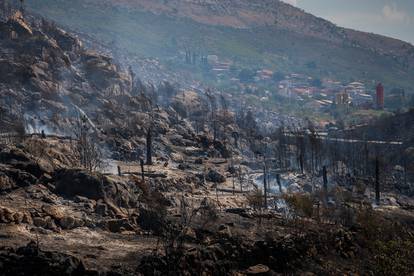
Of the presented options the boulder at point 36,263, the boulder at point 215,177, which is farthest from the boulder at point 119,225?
the boulder at point 215,177

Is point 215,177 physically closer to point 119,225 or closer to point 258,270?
point 119,225

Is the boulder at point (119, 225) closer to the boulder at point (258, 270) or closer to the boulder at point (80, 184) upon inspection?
the boulder at point (80, 184)

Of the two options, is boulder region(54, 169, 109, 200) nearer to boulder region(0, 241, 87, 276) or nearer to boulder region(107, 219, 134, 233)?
boulder region(107, 219, 134, 233)

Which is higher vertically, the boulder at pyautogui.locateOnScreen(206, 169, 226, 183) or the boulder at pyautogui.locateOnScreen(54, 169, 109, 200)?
the boulder at pyautogui.locateOnScreen(54, 169, 109, 200)

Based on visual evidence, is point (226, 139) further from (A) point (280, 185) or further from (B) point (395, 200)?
(B) point (395, 200)

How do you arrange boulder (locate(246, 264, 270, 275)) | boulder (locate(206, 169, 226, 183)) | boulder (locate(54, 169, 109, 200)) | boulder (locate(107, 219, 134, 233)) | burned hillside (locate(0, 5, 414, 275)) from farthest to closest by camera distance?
boulder (locate(206, 169, 226, 183)) < boulder (locate(54, 169, 109, 200)) < boulder (locate(107, 219, 134, 233)) < boulder (locate(246, 264, 270, 275)) < burned hillside (locate(0, 5, 414, 275))

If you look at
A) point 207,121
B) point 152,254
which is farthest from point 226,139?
point 152,254

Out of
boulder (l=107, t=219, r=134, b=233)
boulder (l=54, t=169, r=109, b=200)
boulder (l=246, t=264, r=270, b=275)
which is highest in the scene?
boulder (l=54, t=169, r=109, b=200)

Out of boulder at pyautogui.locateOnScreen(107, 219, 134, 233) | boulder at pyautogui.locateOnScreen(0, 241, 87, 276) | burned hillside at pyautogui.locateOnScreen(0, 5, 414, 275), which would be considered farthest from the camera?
boulder at pyautogui.locateOnScreen(107, 219, 134, 233)

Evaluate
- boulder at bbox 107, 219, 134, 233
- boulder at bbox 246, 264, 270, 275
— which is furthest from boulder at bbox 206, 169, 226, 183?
boulder at bbox 246, 264, 270, 275

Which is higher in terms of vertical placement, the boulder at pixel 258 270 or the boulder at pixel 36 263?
the boulder at pixel 36 263

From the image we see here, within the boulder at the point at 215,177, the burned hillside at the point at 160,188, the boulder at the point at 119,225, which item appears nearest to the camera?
the burned hillside at the point at 160,188

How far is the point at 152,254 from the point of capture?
47438 mm

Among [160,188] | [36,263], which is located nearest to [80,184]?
[36,263]
